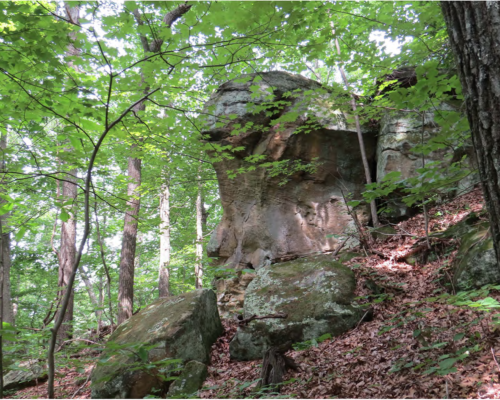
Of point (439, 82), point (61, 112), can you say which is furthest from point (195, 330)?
point (439, 82)

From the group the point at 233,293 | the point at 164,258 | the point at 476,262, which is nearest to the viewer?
the point at 476,262

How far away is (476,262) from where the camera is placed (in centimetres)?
420

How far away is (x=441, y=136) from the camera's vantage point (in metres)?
3.12

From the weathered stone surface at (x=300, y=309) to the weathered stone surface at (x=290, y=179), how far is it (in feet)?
10.2

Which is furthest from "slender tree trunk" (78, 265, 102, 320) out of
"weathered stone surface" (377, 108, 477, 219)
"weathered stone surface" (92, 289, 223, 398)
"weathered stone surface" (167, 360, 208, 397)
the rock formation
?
the rock formation

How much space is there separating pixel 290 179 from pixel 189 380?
247 inches

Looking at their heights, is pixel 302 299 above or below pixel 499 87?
below

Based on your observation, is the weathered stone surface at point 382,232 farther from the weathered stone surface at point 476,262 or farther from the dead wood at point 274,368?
the dead wood at point 274,368

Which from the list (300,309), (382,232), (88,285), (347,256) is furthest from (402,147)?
(88,285)

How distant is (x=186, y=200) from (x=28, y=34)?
11.3 meters

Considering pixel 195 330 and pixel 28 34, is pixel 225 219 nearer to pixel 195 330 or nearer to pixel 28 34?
pixel 195 330

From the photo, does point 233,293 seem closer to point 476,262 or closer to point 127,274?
point 127,274

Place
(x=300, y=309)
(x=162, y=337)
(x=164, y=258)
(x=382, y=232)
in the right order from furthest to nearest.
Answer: (x=164, y=258)
(x=382, y=232)
(x=300, y=309)
(x=162, y=337)

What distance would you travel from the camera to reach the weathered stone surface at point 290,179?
28.8 ft
